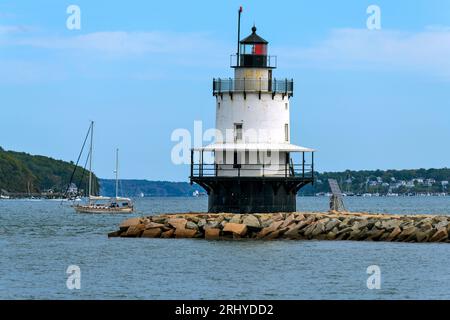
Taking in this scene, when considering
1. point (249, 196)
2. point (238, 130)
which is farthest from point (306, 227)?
point (238, 130)

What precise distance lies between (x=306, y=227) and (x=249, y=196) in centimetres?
295

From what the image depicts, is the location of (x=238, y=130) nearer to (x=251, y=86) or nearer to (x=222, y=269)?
(x=251, y=86)

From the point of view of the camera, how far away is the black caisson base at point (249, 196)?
51.8 m

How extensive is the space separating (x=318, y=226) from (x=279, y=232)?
66.8 inches

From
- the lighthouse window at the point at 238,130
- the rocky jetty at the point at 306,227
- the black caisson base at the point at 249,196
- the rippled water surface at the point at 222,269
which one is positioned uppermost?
the lighthouse window at the point at 238,130

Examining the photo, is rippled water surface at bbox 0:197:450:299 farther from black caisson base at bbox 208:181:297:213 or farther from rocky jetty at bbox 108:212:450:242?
black caisson base at bbox 208:181:297:213

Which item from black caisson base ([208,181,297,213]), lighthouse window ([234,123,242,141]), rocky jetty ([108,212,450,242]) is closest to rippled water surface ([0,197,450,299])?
rocky jetty ([108,212,450,242])

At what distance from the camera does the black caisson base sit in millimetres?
51844

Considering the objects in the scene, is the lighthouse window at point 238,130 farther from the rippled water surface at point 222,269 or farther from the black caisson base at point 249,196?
the rippled water surface at point 222,269

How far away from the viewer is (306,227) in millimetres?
50500

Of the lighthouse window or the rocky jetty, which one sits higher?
the lighthouse window

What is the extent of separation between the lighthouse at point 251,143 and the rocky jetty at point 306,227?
1.27 meters

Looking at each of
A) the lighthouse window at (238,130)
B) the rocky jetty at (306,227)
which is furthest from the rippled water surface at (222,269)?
the lighthouse window at (238,130)
